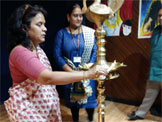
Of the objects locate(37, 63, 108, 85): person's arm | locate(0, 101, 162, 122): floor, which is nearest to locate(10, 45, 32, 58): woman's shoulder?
locate(37, 63, 108, 85): person's arm

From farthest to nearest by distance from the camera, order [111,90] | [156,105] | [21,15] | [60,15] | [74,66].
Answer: [60,15] < [111,90] < [156,105] < [74,66] < [21,15]

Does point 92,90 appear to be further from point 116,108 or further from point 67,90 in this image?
point 116,108

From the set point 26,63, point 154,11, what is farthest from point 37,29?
point 154,11

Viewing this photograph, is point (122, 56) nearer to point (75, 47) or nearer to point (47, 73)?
point (75, 47)

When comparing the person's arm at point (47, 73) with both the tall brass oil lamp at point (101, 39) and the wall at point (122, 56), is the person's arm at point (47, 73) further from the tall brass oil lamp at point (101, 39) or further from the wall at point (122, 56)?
the wall at point (122, 56)

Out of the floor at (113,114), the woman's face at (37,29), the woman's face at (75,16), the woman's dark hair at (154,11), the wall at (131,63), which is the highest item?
the woman's dark hair at (154,11)

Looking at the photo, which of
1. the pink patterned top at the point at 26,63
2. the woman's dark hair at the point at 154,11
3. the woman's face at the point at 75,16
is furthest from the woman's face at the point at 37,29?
the woman's dark hair at the point at 154,11

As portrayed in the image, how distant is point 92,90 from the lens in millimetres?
1683

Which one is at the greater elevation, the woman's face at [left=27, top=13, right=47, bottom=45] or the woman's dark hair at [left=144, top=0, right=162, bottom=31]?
the woman's dark hair at [left=144, top=0, right=162, bottom=31]

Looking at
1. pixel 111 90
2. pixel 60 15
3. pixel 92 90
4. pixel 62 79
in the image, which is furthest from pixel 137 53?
pixel 62 79

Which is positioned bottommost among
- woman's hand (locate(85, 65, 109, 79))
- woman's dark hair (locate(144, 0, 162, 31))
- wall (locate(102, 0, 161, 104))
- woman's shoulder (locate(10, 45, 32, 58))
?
wall (locate(102, 0, 161, 104))

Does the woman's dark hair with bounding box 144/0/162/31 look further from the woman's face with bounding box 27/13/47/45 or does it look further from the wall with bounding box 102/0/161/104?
the woman's face with bounding box 27/13/47/45

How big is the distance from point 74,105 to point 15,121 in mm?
974

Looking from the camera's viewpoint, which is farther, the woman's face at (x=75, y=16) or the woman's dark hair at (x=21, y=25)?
the woman's face at (x=75, y=16)
